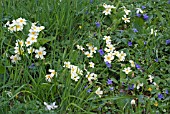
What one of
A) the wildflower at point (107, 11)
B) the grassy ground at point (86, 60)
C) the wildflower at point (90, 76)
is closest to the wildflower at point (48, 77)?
the grassy ground at point (86, 60)

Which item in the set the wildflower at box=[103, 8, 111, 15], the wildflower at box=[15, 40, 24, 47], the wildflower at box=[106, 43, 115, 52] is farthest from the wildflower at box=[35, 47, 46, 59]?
the wildflower at box=[103, 8, 111, 15]

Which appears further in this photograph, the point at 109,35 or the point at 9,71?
the point at 109,35

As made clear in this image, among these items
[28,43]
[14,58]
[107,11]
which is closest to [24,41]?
[28,43]

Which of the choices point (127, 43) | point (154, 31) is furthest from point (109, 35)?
point (154, 31)

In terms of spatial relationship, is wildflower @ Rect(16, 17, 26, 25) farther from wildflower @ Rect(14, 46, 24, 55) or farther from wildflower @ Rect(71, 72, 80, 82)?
wildflower @ Rect(71, 72, 80, 82)

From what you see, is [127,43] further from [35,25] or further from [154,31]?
[35,25]

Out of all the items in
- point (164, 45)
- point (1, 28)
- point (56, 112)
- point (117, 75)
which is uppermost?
point (1, 28)

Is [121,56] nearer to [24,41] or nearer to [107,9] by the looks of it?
[107,9]

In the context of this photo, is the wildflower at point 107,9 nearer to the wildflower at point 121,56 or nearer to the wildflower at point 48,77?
the wildflower at point 121,56
